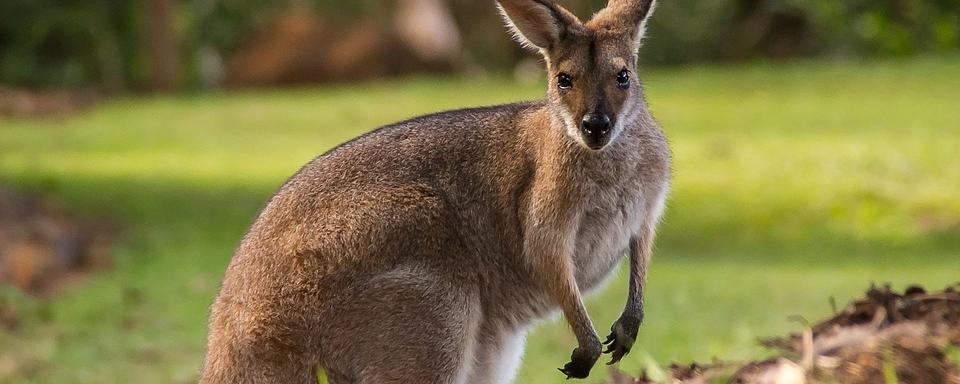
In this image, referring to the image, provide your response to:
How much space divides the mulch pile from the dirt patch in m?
7.94

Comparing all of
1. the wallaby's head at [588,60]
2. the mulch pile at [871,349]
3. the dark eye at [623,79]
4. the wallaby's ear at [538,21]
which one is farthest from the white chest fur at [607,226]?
the mulch pile at [871,349]

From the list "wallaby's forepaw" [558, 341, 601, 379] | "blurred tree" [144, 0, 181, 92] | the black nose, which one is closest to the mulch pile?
"wallaby's forepaw" [558, 341, 601, 379]

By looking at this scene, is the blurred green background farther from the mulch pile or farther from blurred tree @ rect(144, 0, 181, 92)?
the mulch pile

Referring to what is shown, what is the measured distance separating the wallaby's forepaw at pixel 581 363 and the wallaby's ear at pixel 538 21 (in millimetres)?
822

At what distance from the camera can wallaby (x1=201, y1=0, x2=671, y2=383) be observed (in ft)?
12.8

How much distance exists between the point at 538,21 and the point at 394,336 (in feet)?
3.00

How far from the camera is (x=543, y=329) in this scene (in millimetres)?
8312

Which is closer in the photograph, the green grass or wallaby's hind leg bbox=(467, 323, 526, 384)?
wallaby's hind leg bbox=(467, 323, 526, 384)

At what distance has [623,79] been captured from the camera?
159 inches

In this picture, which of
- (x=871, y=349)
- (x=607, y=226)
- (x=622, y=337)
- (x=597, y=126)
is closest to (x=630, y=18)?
(x=597, y=126)

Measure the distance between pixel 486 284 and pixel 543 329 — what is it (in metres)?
4.24

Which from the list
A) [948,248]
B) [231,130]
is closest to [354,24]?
[231,130]

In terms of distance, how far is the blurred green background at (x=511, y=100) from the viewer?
8.77 m

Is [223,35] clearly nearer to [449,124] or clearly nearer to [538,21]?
[449,124]
